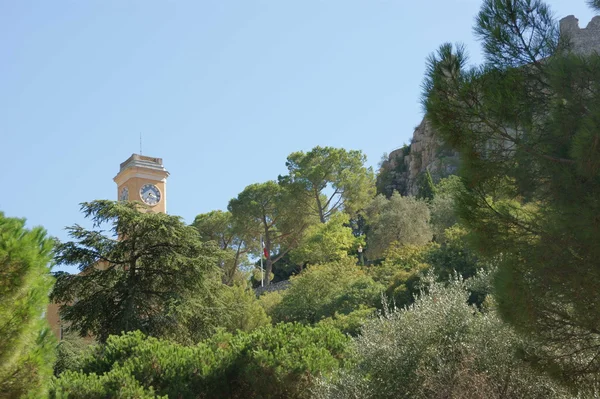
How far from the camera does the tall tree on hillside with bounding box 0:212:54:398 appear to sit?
6723 millimetres

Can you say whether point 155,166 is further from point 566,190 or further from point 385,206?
point 566,190

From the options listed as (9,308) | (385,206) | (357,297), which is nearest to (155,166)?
(385,206)

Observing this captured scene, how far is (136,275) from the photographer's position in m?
19.2

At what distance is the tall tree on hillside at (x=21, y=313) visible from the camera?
22.1ft

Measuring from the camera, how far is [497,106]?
257 inches

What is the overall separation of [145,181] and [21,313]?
4047cm

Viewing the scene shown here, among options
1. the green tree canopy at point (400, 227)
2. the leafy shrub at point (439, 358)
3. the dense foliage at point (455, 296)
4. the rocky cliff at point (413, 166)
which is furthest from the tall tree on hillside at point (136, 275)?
the rocky cliff at point (413, 166)

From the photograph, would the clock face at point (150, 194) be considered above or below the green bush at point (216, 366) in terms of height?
above

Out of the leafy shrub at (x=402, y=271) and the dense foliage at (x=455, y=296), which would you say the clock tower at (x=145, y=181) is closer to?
the leafy shrub at (x=402, y=271)

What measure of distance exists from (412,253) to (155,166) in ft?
79.1

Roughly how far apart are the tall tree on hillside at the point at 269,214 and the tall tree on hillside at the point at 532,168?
3644 cm

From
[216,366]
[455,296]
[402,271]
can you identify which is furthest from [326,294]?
[455,296]

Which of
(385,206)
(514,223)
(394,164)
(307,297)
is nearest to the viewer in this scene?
(514,223)

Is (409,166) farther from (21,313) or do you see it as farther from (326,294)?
(21,313)
